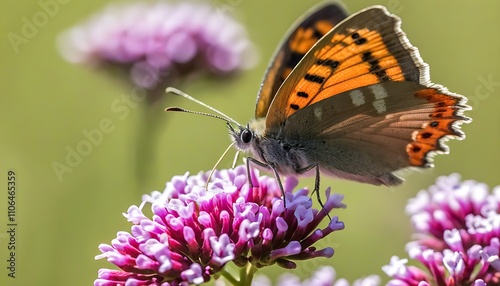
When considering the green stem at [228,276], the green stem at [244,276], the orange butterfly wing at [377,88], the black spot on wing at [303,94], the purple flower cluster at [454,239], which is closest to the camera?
the green stem at [228,276]

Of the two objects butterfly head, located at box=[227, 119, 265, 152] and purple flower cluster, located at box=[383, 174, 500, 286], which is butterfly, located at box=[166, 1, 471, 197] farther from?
purple flower cluster, located at box=[383, 174, 500, 286]

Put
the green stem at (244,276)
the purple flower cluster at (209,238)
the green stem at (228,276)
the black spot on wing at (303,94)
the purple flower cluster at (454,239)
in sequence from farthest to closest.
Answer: the black spot on wing at (303,94) → the purple flower cluster at (454,239) → the green stem at (244,276) → the green stem at (228,276) → the purple flower cluster at (209,238)

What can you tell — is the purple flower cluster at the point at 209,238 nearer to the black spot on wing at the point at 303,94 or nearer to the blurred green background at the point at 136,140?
the black spot on wing at the point at 303,94

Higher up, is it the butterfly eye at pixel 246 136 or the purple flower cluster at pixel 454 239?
the butterfly eye at pixel 246 136

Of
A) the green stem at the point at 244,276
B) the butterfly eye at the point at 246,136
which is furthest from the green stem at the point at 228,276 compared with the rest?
the butterfly eye at the point at 246,136

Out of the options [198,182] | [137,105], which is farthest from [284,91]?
[137,105]

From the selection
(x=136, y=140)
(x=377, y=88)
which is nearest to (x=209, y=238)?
(x=377, y=88)

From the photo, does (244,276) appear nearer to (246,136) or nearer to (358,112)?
(246,136)
